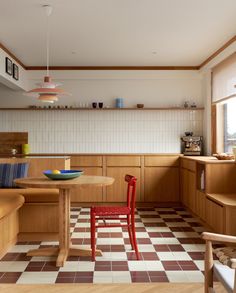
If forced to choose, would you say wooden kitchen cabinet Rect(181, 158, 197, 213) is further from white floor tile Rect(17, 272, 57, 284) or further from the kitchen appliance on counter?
white floor tile Rect(17, 272, 57, 284)

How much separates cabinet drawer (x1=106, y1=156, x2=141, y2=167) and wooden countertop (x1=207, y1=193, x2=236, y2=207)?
217cm

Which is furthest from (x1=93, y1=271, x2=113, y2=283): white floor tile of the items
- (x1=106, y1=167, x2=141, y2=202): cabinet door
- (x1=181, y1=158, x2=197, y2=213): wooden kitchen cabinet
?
(x1=106, y1=167, x2=141, y2=202): cabinet door

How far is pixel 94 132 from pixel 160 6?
145 inches

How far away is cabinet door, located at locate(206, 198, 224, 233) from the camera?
439cm

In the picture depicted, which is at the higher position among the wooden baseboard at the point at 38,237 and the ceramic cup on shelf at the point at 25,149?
the ceramic cup on shelf at the point at 25,149

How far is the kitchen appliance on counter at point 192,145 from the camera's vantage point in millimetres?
7246

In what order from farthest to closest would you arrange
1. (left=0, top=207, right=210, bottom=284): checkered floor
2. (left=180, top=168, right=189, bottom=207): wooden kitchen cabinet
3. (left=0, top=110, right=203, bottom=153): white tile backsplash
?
1. (left=0, top=110, right=203, bottom=153): white tile backsplash
2. (left=180, top=168, right=189, bottom=207): wooden kitchen cabinet
3. (left=0, top=207, right=210, bottom=284): checkered floor

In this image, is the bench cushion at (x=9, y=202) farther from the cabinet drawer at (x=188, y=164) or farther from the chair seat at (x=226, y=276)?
the cabinet drawer at (x=188, y=164)

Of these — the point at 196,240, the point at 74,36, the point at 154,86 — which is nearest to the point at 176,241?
the point at 196,240

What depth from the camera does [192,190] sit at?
6.02 metres

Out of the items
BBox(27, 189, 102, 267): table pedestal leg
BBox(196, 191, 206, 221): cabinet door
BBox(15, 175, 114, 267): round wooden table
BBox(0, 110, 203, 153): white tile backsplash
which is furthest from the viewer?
BBox(0, 110, 203, 153): white tile backsplash

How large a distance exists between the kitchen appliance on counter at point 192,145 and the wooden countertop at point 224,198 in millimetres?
2297

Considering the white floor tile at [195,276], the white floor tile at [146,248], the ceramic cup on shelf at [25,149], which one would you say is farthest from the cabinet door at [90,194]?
the white floor tile at [195,276]

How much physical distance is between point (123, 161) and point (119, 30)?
2600 millimetres
